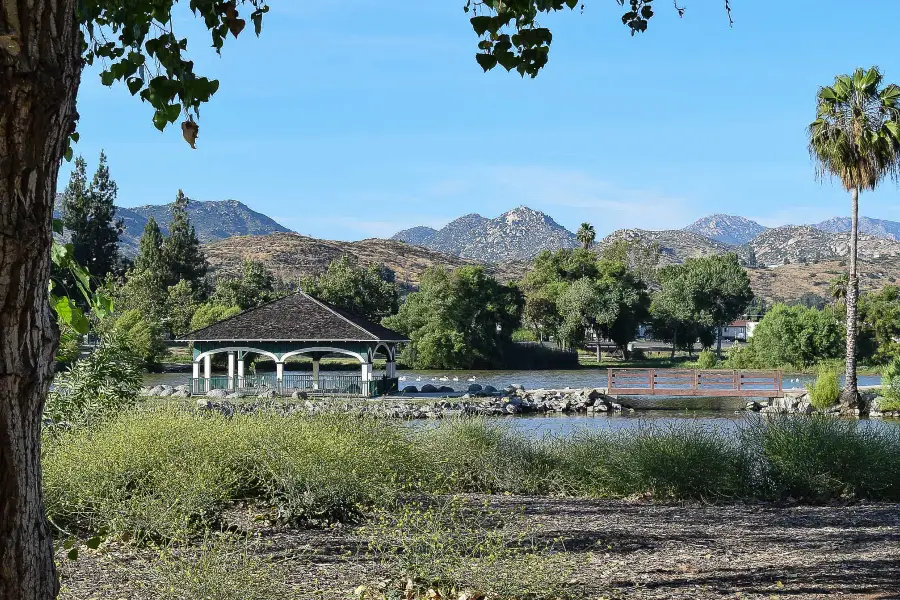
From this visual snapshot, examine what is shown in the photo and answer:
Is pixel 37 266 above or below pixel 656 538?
above

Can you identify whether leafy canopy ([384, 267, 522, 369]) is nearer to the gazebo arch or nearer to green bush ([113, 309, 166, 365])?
green bush ([113, 309, 166, 365])

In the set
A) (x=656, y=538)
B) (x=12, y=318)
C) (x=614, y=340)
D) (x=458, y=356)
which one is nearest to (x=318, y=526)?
(x=656, y=538)

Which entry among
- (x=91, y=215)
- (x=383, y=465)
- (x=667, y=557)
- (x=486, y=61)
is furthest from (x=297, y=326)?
(x=91, y=215)

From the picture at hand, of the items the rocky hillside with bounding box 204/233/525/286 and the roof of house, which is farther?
the rocky hillside with bounding box 204/233/525/286

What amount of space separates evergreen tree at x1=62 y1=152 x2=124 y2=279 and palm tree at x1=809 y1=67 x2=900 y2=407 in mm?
54603

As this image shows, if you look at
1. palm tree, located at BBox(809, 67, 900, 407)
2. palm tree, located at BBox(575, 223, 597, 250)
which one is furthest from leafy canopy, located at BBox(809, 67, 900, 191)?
palm tree, located at BBox(575, 223, 597, 250)

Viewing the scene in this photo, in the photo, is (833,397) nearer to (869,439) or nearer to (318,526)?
→ (869,439)

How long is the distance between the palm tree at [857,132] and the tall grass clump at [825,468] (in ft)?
62.5

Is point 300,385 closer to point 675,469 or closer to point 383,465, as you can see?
point 675,469

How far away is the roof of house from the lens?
29.6 meters

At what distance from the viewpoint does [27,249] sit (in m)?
2.47

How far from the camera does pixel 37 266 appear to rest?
99.2 inches

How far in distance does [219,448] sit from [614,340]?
202 ft

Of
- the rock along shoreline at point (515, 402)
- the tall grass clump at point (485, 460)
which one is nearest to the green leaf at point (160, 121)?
the tall grass clump at point (485, 460)
